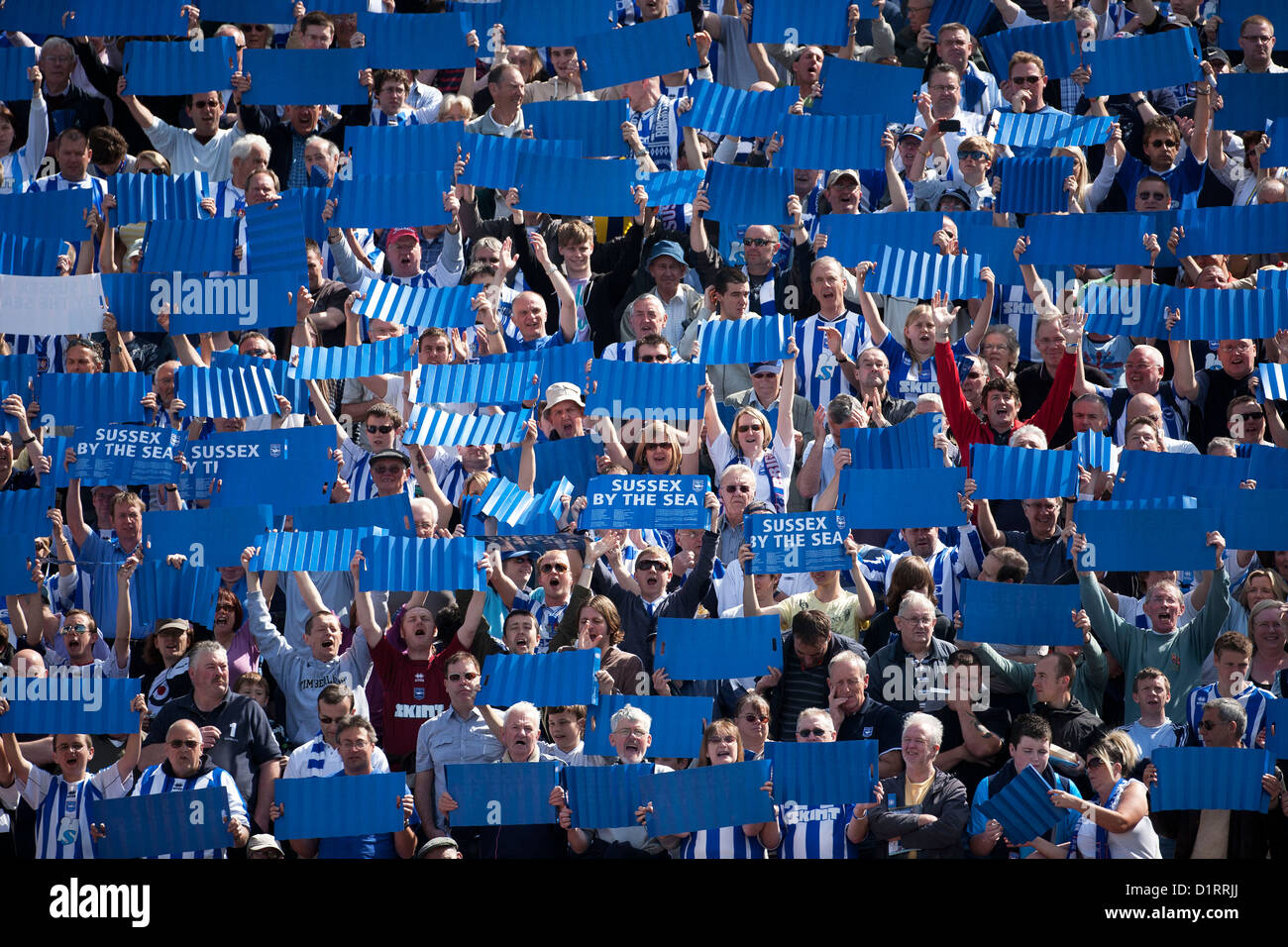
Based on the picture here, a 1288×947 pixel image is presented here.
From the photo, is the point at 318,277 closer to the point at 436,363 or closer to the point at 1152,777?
the point at 436,363

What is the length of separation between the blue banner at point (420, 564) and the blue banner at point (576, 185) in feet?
6.71

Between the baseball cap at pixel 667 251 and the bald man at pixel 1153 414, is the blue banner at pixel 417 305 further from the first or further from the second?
the bald man at pixel 1153 414

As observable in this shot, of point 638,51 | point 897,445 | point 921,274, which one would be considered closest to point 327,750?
point 897,445

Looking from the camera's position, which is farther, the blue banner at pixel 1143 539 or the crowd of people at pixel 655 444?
the blue banner at pixel 1143 539

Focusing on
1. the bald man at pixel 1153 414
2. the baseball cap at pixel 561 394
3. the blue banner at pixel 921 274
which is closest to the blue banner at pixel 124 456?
the baseball cap at pixel 561 394

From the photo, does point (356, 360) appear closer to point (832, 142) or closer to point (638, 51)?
point (638, 51)

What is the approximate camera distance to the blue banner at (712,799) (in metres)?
8.13

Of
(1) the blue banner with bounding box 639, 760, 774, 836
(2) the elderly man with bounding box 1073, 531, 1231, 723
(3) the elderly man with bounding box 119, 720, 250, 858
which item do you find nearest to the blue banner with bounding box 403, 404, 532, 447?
(3) the elderly man with bounding box 119, 720, 250, 858

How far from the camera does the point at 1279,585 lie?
8.57 meters

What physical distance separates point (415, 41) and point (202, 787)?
4208mm

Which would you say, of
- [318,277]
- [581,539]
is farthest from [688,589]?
[318,277]

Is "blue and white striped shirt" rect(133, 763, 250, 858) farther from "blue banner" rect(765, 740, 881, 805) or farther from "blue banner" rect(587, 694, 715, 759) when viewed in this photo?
"blue banner" rect(765, 740, 881, 805)

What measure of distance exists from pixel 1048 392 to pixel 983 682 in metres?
1.69

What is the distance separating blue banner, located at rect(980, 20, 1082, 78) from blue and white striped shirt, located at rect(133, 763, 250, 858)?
17.2ft
